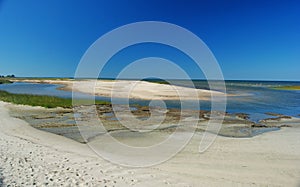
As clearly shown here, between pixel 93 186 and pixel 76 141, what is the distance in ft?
20.4

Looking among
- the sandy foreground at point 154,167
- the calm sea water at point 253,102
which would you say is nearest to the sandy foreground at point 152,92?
the calm sea water at point 253,102

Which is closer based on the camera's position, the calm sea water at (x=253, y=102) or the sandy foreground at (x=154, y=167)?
the sandy foreground at (x=154, y=167)

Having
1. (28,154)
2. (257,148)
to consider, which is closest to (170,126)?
(257,148)

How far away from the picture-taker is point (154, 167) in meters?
8.51

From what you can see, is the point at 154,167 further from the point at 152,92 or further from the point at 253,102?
the point at 152,92

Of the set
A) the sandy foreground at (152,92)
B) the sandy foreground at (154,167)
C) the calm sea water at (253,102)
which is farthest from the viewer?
the sandy foreground at (152,92)

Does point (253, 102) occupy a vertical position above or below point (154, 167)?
above

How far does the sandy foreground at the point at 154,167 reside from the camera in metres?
6.90

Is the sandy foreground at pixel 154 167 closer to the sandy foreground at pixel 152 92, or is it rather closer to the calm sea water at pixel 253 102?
the calm sea water at pixel 253 102

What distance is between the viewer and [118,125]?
16.9 meters

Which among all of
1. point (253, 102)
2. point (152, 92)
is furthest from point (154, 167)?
A: point (152, 92)

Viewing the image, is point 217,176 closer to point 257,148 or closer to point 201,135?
point 257,148

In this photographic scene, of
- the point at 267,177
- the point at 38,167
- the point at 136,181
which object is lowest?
the point at 267,177

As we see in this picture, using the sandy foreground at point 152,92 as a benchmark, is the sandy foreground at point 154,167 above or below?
below
